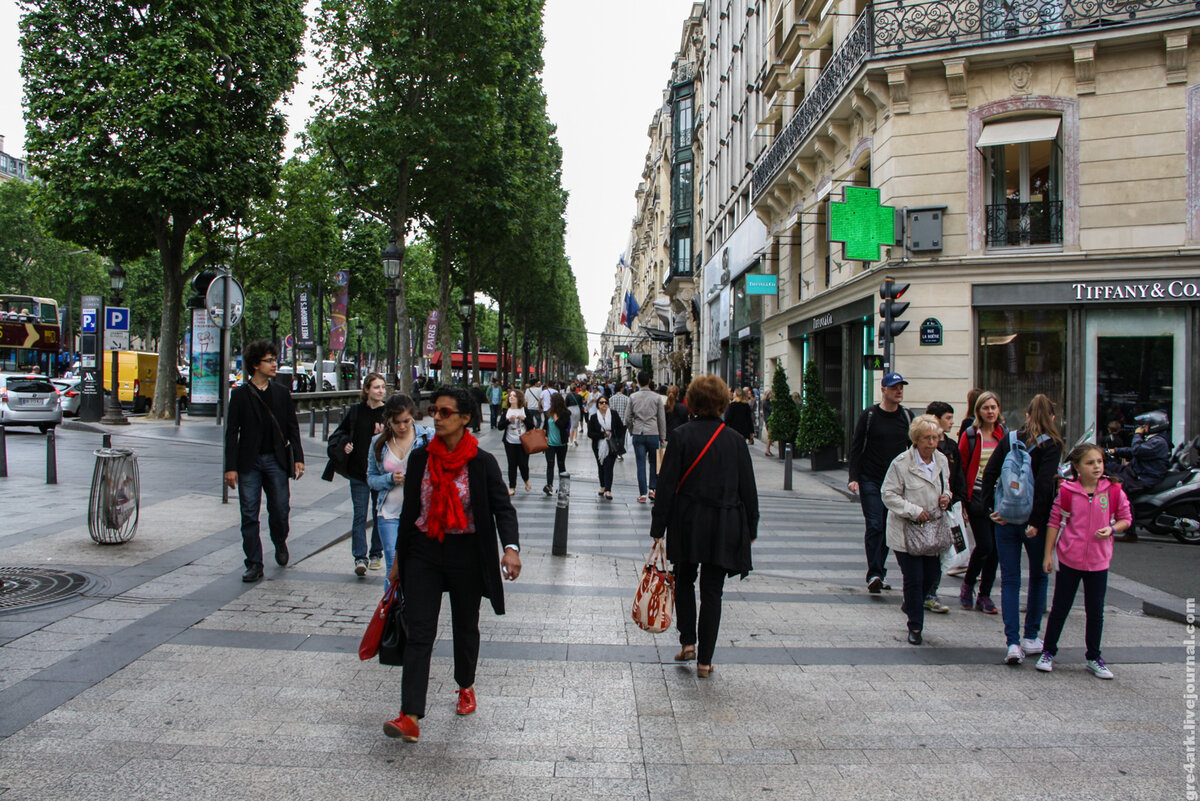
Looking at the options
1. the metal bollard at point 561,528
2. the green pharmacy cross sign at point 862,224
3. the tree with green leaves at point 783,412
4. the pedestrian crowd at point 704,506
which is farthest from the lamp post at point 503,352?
the pedestrian crowd at point 704,506

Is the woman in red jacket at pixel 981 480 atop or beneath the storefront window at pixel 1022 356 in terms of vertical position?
beneath

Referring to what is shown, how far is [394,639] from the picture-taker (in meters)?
4.06

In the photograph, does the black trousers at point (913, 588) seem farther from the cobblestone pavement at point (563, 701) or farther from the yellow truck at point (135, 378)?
the yellow truck at point (135, 378)

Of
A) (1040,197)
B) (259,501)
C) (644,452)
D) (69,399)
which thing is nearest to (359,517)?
(259,501)

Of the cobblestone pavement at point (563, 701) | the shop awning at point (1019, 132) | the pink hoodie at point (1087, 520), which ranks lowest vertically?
the cobblestone pavement at point (563, 701)

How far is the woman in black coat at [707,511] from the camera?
4876mm

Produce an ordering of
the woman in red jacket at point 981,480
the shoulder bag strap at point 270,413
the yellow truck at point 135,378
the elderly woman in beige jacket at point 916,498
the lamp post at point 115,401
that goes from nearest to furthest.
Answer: the elderly woman in beige jacket at point 916,498 < the woman in red jacket at point 981,480 < the shoulder bag strap at point 270,413 < the lamp post at point 115,401 < the yellow truck at point 135,378

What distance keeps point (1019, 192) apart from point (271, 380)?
14.1 m

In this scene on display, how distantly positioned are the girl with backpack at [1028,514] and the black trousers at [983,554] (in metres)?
0.82

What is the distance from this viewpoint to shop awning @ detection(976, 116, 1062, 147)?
15072mm

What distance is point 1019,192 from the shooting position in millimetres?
15805

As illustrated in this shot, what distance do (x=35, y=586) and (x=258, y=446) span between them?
1.88m

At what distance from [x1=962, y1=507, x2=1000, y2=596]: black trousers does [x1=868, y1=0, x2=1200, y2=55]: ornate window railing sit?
12.1 meters

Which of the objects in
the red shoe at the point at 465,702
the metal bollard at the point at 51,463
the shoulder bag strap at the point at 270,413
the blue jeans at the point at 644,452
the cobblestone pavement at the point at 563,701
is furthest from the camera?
the blue jeans at the point at 644,452
